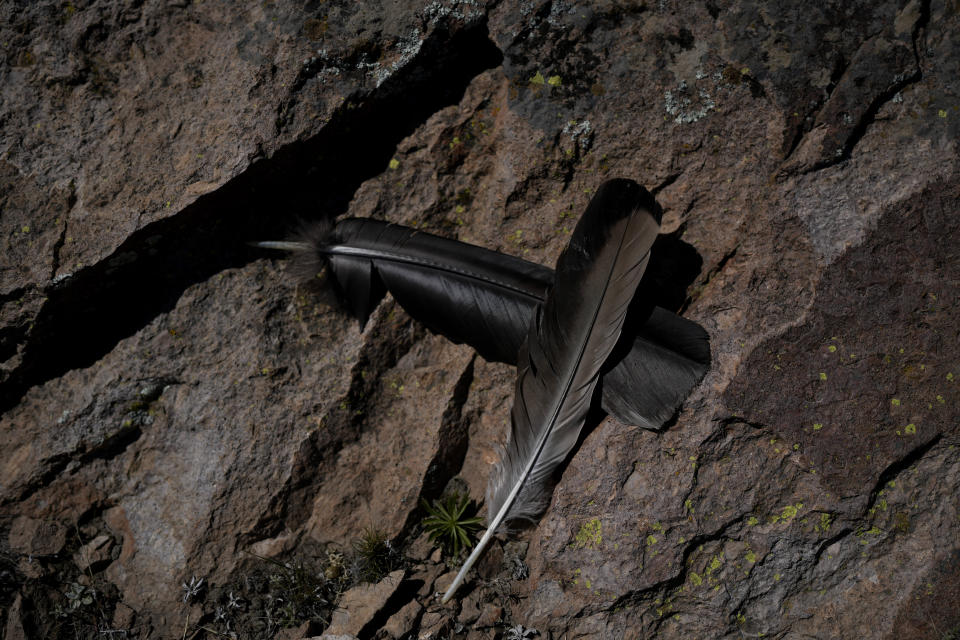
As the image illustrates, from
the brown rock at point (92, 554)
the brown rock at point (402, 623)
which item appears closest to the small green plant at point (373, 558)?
the brown rock at point (402, 623)

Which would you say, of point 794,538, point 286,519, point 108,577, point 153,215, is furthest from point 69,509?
point 794,538

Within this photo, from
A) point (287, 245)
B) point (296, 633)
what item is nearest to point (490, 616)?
point (296, 633)

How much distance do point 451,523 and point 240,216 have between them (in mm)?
1847

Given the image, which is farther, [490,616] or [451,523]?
[451,523]

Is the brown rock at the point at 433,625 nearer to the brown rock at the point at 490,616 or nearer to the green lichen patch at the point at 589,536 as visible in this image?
the brown rock at the point at 490,616

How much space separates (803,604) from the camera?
2.60 m

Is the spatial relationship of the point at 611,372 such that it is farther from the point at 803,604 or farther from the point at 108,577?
the point at 108,577

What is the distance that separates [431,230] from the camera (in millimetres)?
3334

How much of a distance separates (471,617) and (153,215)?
237 cm

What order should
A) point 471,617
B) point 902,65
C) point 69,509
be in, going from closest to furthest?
point 902,65 < point 471,617 < point 69,509

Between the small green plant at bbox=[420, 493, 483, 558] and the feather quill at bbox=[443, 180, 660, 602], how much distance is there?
0.22 m

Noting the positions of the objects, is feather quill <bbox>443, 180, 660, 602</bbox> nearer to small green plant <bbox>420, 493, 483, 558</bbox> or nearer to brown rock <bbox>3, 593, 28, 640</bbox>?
small green plant <bbox>420, 493, 483, 558</bbox>

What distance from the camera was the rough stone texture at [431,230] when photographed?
268 cm

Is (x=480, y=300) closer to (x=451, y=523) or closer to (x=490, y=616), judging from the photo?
(x=451, y=523)
